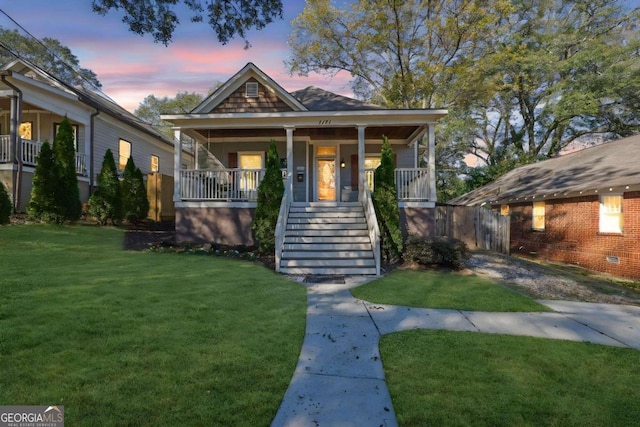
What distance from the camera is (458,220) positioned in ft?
48.3

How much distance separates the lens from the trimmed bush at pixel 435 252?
849cm

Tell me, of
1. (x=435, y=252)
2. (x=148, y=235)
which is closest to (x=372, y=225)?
(x=435, y=252)

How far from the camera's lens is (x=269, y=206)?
976 cm

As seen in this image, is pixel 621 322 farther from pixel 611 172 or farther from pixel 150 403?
pixel 611 172

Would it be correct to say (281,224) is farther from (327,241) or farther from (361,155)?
(361,155)

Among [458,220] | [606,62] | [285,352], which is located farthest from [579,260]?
[606,62]

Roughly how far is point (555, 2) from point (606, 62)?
616 cm

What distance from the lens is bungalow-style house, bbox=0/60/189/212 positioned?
12445 millimetres

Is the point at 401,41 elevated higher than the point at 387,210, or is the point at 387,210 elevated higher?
the point at 401,41

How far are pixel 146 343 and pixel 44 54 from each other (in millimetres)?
37491

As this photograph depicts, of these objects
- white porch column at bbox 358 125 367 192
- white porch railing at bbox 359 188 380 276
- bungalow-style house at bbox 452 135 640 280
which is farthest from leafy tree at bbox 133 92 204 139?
white porch railing at bbox 359 188 380 276

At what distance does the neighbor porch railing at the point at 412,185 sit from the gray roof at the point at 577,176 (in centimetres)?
595

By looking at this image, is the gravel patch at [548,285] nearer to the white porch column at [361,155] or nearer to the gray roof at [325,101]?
the white porch column at [361,155]

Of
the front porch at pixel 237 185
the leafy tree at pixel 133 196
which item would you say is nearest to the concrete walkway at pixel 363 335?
the front porch at pixel 237 185
